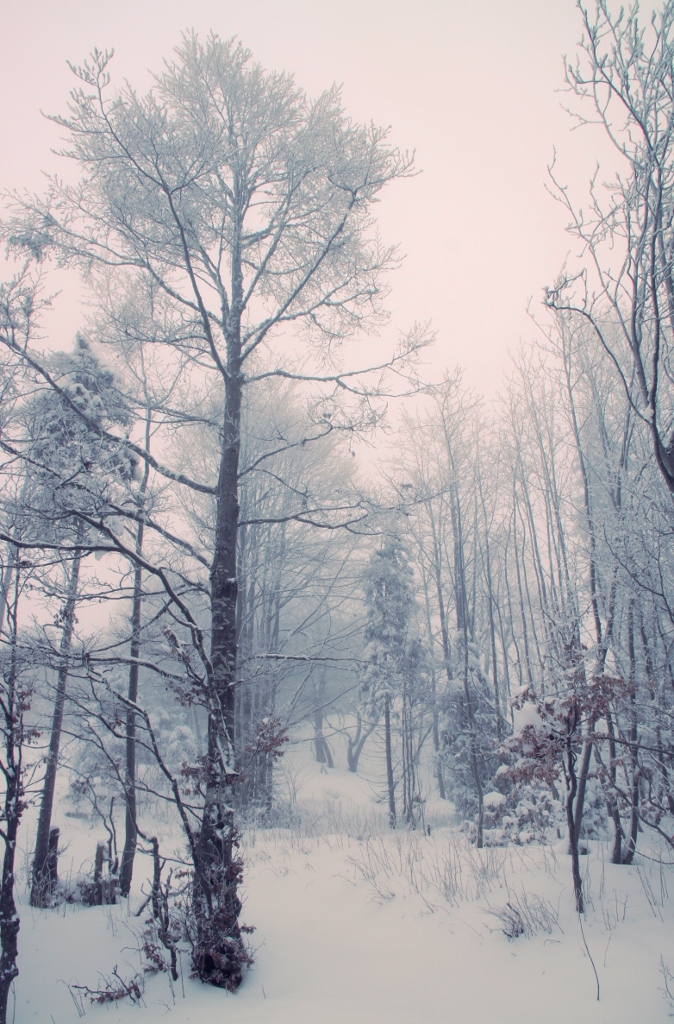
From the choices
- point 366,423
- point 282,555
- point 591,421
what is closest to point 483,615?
point 282,555

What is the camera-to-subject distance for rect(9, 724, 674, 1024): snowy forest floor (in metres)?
3.49

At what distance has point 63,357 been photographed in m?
6.63

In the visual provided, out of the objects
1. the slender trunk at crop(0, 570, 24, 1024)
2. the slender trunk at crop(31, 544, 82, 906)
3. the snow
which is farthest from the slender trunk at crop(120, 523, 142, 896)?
the snow

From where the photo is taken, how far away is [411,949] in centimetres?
440

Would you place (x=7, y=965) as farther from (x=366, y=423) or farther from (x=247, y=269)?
(x=247, y=269)

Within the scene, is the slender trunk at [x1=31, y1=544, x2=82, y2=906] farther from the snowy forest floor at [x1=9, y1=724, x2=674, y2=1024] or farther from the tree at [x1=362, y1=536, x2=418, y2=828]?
the tree at [x1=362, y1=536, x2=418, y2=828]

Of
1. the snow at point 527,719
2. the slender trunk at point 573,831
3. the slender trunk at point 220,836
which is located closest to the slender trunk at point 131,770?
the slender trunk at point 220,836

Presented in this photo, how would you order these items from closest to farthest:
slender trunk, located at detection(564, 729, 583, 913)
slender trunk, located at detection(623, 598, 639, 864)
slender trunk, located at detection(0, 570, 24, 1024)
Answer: slender trunk, located at detection(0, 570, 24, 1024) < slender trunk, located at detection(564, 729, 583, 913) < slender trunk, located at detection(623, 598, 639, 864)

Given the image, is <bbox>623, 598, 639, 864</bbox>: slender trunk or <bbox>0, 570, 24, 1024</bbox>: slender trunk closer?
<bbox>0, 570, 24, 1024</bbox>: slender trunk

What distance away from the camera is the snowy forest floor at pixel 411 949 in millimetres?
3486

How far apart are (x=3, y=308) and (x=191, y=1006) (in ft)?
19.3

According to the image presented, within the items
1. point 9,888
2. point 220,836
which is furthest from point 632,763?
point 9,888

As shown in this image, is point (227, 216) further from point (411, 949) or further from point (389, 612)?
point (389, 612)

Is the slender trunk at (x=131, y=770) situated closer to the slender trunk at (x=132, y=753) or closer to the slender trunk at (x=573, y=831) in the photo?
the slender trunk at (x=132, y=753)
